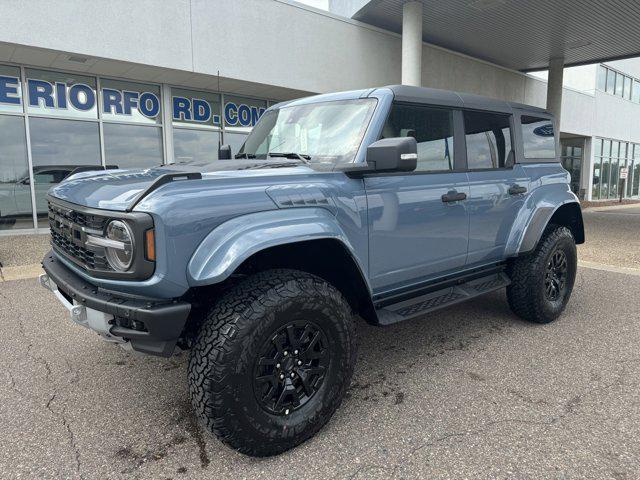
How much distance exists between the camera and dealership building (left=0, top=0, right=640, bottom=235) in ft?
29.5

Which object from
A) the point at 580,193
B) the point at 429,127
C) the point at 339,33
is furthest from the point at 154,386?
the point at 580,193

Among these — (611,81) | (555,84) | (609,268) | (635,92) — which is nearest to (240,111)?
(609,268)

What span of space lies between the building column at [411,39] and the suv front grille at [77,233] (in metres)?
10.4

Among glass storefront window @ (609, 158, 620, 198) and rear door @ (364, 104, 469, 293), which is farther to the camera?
glass storefront window @ (609, 158, 620, 198)

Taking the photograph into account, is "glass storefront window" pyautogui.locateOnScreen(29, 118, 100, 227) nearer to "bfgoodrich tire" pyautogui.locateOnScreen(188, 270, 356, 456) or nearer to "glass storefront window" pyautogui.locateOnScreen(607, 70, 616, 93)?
"bfgoodrich tire" pyautogui.locateOnScreen(188, 270, 356, 456)

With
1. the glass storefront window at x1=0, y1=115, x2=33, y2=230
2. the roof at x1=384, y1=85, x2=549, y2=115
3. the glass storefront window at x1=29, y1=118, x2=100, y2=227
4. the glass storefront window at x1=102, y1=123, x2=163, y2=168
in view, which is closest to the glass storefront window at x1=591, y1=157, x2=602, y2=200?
the glass storefront window at x1=102, y1=123, x2=163, y2=168

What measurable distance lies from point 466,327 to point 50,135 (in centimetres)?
939

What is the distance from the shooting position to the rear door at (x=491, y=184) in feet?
11.5

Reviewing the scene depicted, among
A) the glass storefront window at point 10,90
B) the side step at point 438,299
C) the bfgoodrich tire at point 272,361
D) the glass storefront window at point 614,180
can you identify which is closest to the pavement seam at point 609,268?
the side step at point 438,299

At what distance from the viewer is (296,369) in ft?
7.77

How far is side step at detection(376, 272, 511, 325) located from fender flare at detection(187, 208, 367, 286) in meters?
0.74

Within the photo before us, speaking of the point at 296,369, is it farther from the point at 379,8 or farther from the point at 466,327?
the point at 379,8

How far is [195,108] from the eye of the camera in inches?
450

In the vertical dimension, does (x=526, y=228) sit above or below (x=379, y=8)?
below
